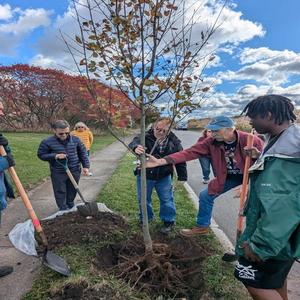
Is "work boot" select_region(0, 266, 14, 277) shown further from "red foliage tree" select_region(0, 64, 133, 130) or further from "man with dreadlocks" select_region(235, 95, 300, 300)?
"red foliage tree" select_region(0, 64, 133, 130)

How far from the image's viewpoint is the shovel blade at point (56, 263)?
377 cm

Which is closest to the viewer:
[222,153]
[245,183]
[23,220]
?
[245,183]

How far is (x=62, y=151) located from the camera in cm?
611

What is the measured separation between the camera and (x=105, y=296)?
3350 millimetres

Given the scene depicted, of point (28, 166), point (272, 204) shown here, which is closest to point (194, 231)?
point (272, 204)

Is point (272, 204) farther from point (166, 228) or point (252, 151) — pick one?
point (166, 228)

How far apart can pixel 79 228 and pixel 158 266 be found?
4.86 feet

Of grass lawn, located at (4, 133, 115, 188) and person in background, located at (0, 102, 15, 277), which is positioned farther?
grass lawn, located at (4, 133, 115, 188)

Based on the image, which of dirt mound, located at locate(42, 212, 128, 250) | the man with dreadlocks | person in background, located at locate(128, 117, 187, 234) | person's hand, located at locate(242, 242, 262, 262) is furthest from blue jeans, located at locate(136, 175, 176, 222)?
person's hand, located at locate(242, 242, 262, 262)

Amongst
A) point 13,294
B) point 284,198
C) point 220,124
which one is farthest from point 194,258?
point 284,198

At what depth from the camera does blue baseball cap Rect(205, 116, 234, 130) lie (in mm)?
4711

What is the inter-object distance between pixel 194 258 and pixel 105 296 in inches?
53.0

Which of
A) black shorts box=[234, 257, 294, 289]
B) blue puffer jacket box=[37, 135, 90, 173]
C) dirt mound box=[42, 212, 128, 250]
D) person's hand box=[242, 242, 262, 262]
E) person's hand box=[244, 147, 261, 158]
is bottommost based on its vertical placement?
dirt mound box=[42, 212, 128, 250]

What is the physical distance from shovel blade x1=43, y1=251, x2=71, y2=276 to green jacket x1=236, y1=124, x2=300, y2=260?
84.1 inches
